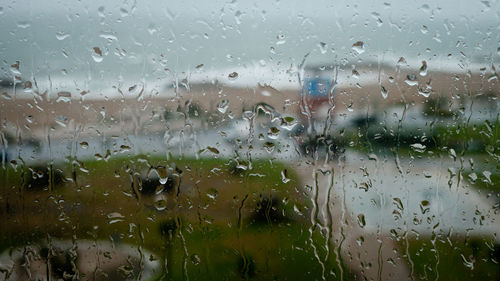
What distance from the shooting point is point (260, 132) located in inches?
35.1

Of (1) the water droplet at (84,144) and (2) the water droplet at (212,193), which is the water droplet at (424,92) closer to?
(2) the water droplet at (212,193)

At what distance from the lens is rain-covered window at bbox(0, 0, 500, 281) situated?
2.89ft

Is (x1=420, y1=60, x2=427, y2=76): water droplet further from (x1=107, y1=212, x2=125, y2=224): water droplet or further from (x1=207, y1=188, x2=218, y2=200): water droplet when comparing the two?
(x1=107, y1=212, x2=125, y2=224): water droplet

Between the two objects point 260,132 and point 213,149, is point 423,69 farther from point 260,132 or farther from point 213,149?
point 213,149

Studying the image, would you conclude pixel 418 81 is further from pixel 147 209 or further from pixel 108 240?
pixel 108 240

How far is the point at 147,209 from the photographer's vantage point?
0.90m

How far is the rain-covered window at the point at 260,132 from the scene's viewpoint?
880 millimetres

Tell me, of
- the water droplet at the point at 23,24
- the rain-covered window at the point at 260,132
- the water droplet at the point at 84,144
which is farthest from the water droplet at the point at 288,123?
the water droplet at the point at 23,24

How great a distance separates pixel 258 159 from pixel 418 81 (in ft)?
1.45

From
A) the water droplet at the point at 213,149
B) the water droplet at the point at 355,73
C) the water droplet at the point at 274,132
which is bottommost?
the water droplet at the point at 213,149

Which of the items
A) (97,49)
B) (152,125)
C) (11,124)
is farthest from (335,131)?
(11,124)

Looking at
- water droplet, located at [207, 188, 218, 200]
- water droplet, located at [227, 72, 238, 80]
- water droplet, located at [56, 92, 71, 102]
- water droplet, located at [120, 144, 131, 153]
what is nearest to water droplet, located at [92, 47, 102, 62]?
water droplet, located at [56, 92, 71, 102]

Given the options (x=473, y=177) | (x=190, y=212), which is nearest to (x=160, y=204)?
(x=190, y=212)

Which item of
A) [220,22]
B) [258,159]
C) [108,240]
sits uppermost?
[220,22]
